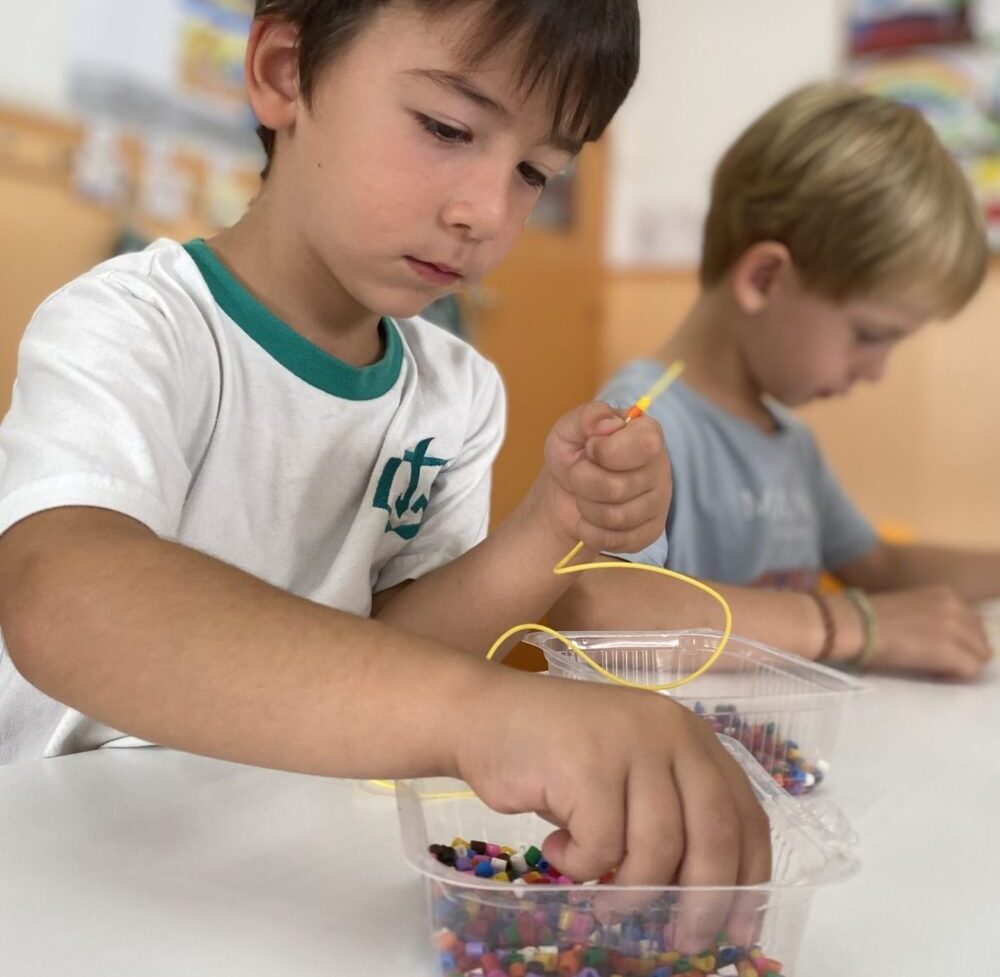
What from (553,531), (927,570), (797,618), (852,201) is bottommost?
(927,570)

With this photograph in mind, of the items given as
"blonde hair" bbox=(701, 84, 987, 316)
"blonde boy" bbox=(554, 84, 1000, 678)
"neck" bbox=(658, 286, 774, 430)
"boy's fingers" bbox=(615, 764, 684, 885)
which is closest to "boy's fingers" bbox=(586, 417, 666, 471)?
"boy's fingers" bbox=(615, 764, 684, 885)

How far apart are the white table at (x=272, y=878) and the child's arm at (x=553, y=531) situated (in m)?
0.14

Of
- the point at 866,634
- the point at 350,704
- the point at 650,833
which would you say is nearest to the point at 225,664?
the point at 350,704

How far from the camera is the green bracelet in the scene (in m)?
0.95

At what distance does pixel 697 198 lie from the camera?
2.57 metres

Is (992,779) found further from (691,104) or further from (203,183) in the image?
(691,104)

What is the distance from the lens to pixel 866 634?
3.12ft

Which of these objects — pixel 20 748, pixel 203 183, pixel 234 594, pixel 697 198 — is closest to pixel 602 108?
pixel 234 594

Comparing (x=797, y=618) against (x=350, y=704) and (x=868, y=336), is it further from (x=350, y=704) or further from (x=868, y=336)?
(x=350, y=704)

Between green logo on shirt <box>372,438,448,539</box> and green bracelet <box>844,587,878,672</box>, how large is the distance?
39cm

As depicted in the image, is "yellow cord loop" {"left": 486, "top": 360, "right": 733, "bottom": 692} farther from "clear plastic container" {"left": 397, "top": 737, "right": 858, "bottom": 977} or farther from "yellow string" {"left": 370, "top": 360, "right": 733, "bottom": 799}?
"clear plastic container" {"left": 397, "top": 737, "right": 858, "bottom": 977}

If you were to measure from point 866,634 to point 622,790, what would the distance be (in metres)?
0.65

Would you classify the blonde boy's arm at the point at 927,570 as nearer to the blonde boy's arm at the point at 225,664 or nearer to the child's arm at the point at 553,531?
the child's arm at the point at 553,531

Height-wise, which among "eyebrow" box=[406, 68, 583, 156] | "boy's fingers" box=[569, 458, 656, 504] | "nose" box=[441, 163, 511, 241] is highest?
"eyebrow" box=[406, 68, 583, 156]
